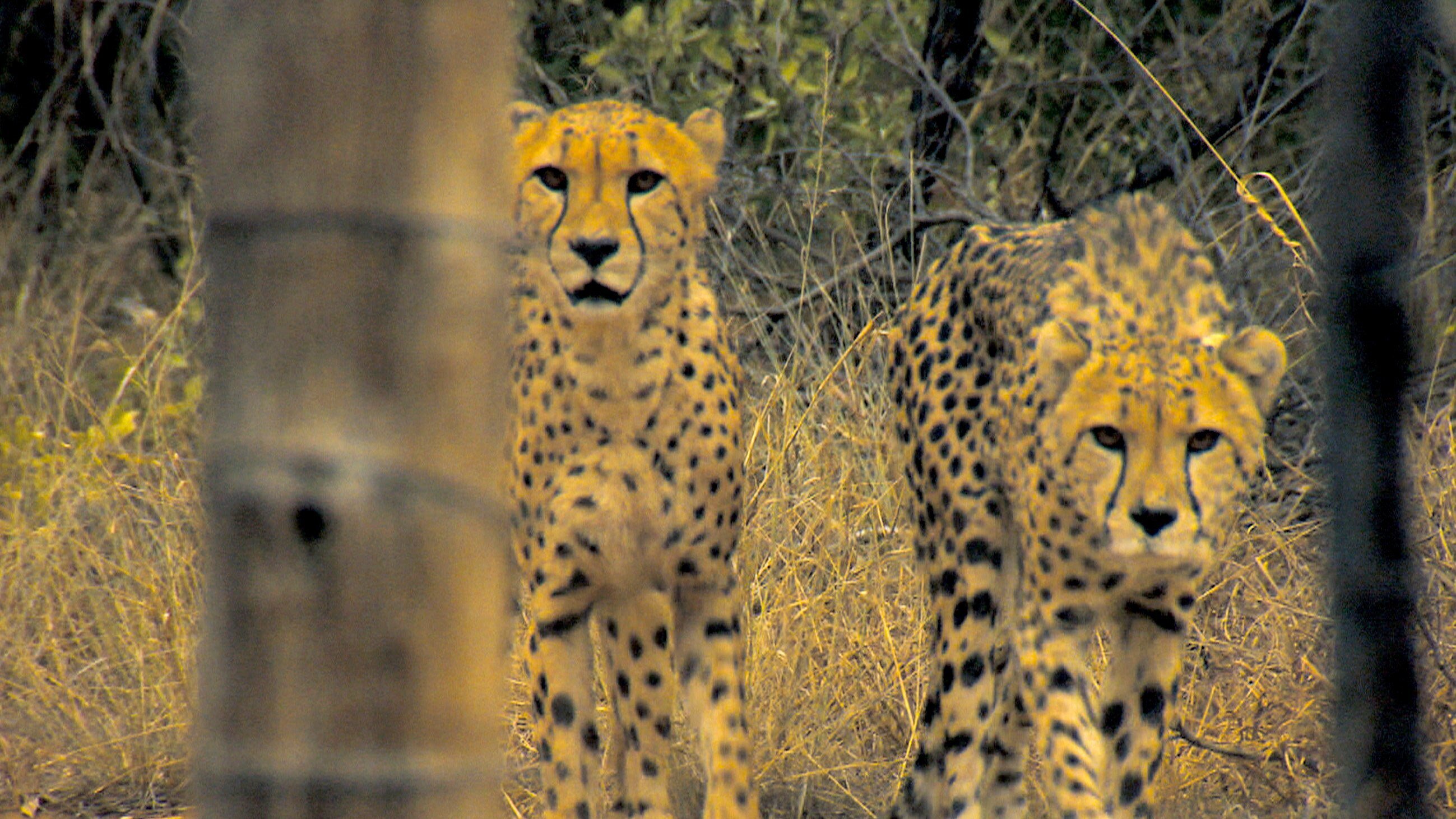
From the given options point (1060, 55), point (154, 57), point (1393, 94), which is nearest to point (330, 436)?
point (1393, 94)

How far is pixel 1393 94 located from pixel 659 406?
8.05 feet

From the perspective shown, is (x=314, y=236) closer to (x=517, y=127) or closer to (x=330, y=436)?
(x=330, y=436)

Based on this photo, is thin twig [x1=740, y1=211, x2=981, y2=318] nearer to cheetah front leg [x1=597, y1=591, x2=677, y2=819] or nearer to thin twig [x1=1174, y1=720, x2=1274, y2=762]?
cheetah front leg [x1=597, y1=591, x2=677, y2=819]

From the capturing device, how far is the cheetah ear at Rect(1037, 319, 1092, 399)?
3.09m

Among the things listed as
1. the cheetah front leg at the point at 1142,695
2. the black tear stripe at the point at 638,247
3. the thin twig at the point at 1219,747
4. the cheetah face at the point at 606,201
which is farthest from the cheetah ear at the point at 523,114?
the thin twig at the point at 1219,747

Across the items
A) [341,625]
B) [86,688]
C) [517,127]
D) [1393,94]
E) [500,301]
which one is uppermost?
[517,127]

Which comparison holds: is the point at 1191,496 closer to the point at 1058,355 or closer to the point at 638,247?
the point at 1058,355

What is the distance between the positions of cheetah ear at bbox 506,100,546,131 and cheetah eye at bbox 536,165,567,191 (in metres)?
0.12

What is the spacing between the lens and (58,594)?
429 cm

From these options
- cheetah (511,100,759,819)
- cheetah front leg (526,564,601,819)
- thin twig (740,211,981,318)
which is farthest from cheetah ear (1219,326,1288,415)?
thin twig (740,211,981,318)

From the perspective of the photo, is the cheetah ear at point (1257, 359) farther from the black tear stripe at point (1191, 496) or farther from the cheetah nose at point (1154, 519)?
the cheetah nose at point (1154, 519)

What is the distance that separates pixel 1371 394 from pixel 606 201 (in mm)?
2271

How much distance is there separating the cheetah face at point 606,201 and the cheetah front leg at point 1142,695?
3.40ft

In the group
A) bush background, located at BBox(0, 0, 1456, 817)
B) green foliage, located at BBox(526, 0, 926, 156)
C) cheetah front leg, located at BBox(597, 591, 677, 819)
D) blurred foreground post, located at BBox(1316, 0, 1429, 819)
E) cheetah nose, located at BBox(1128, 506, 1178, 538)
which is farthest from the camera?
green foliage, located at BBox(526, 0, 926, 156)
